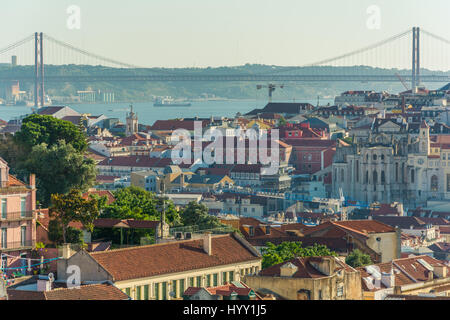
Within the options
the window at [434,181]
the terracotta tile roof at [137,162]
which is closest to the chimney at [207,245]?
the terracotta tile roof at [137,162]

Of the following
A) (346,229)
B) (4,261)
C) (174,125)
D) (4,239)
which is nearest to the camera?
(4,261)

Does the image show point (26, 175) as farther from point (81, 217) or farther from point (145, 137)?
point (145, 137)

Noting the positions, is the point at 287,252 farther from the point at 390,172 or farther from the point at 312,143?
the point at 312,143

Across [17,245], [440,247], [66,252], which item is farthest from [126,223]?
[440,247]

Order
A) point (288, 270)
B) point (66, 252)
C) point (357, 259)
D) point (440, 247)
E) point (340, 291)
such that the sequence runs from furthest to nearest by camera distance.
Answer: point (440, 247) < point (357, 259) < point (66, 252) < point (340, 291) < point (288, 270)

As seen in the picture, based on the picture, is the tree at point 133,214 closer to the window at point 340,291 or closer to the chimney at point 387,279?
the chimney at point 387,279

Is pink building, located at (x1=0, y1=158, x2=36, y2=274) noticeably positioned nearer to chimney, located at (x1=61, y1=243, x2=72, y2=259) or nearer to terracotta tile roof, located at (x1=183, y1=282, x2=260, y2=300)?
chimney, located at (x1=61, y1=243, x2=72, y2=259)
